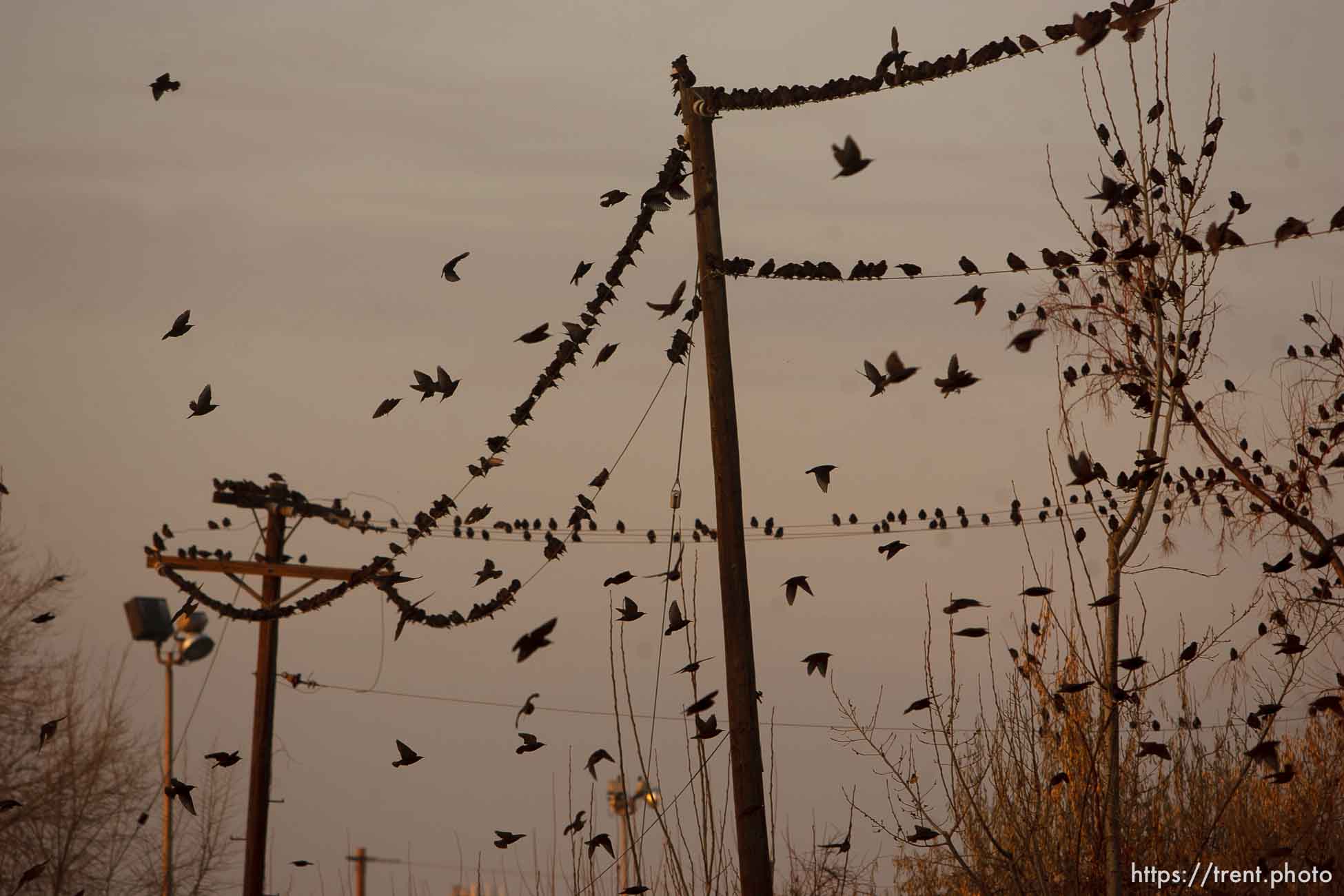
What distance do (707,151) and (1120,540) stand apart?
3373 millimetres

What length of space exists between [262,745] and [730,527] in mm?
10260

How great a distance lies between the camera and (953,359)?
19.8 feet

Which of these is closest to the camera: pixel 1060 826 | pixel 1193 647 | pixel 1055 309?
pixel 1193 647

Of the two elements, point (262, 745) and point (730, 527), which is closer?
point (730, 527)

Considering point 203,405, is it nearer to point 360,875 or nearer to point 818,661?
point 818,661

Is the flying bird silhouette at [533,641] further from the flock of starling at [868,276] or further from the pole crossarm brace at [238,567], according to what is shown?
the pole crossarm brace at [238,567]

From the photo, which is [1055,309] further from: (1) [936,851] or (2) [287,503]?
(2) [287,503]

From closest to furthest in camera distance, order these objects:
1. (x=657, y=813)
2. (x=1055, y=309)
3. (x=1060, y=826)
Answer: (x=657, y=813) < (x=1055, y=309) < (x=1060, y=826)

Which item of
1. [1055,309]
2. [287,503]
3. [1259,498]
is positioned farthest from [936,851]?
[287,503]

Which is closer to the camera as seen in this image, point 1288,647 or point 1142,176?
point 1288,647

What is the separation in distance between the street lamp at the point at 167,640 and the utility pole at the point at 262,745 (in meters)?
1.25

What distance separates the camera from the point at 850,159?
211 inches

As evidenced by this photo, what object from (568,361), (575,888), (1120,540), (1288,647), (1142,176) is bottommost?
(575,888)

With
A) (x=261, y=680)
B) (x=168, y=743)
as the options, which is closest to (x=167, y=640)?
(x=168, y=743)
